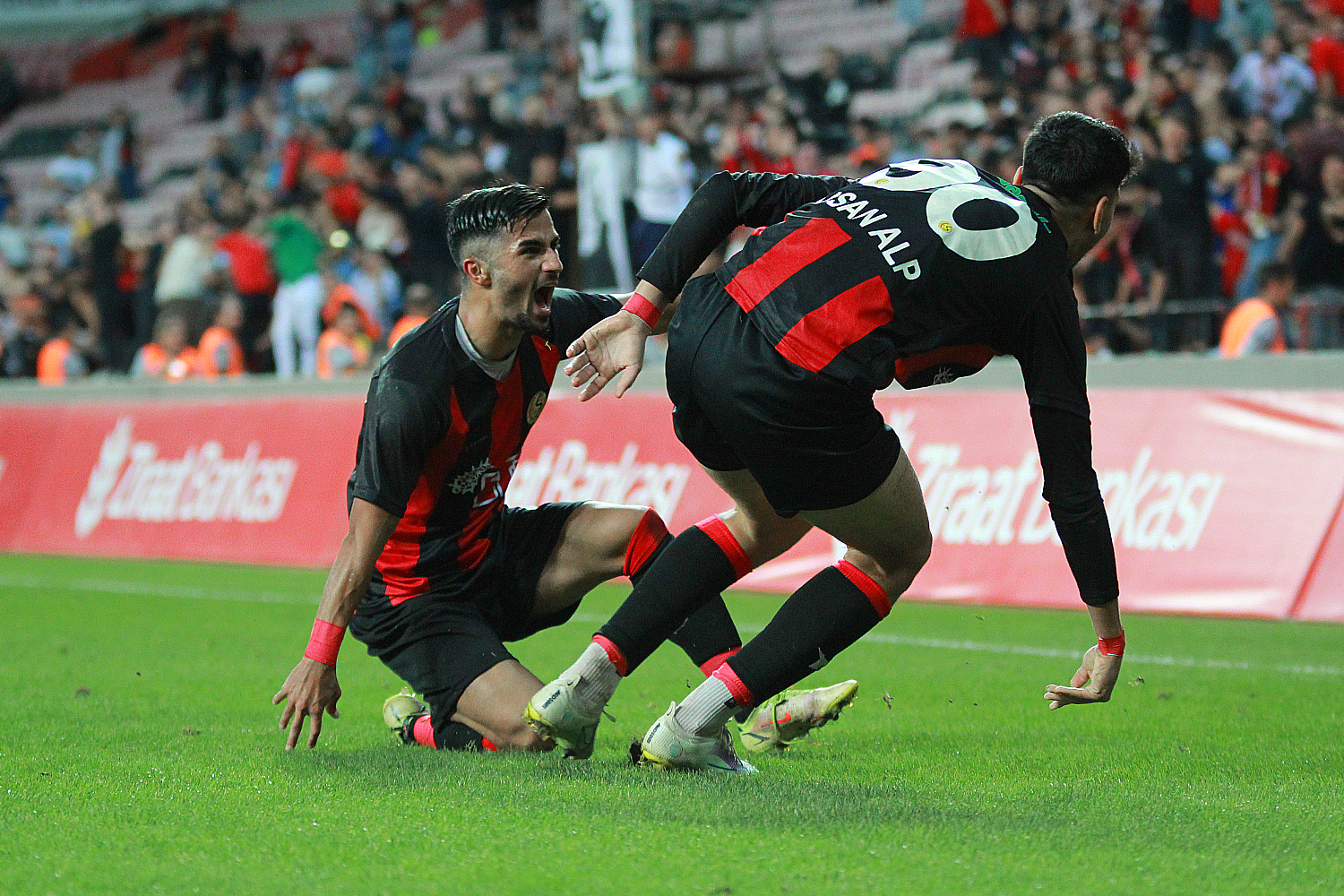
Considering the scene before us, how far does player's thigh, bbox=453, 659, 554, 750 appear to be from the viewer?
4.39m

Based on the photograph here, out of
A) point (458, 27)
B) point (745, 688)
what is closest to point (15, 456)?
point (745, 688)

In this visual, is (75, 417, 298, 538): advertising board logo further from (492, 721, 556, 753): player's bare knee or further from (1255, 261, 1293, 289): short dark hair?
(492, 721, 556, 753): player's bare knee

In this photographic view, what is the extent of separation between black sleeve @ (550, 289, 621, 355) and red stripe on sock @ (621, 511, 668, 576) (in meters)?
0.58

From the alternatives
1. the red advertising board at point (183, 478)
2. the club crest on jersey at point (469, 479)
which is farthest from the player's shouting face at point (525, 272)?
the red advertising board at point (183, 478)

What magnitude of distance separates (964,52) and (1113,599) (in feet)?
40.5

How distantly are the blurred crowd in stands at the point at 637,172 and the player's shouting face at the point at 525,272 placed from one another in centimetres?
603

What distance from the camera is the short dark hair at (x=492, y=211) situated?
429cm

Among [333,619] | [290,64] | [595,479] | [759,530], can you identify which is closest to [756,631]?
[595,479]

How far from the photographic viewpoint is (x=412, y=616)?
4.69m

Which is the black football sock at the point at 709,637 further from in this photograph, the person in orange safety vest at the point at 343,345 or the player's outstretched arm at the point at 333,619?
the person in orange safety vest at the point at 343,345

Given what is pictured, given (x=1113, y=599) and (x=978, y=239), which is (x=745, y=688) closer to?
(x=1113, y=599)

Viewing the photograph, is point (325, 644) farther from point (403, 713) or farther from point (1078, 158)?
point (1078, 158)

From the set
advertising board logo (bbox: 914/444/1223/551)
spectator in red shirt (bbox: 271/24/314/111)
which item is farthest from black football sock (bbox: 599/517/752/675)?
spectator in red shirt (bbox: 271/24/314/111)

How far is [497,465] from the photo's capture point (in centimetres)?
470
